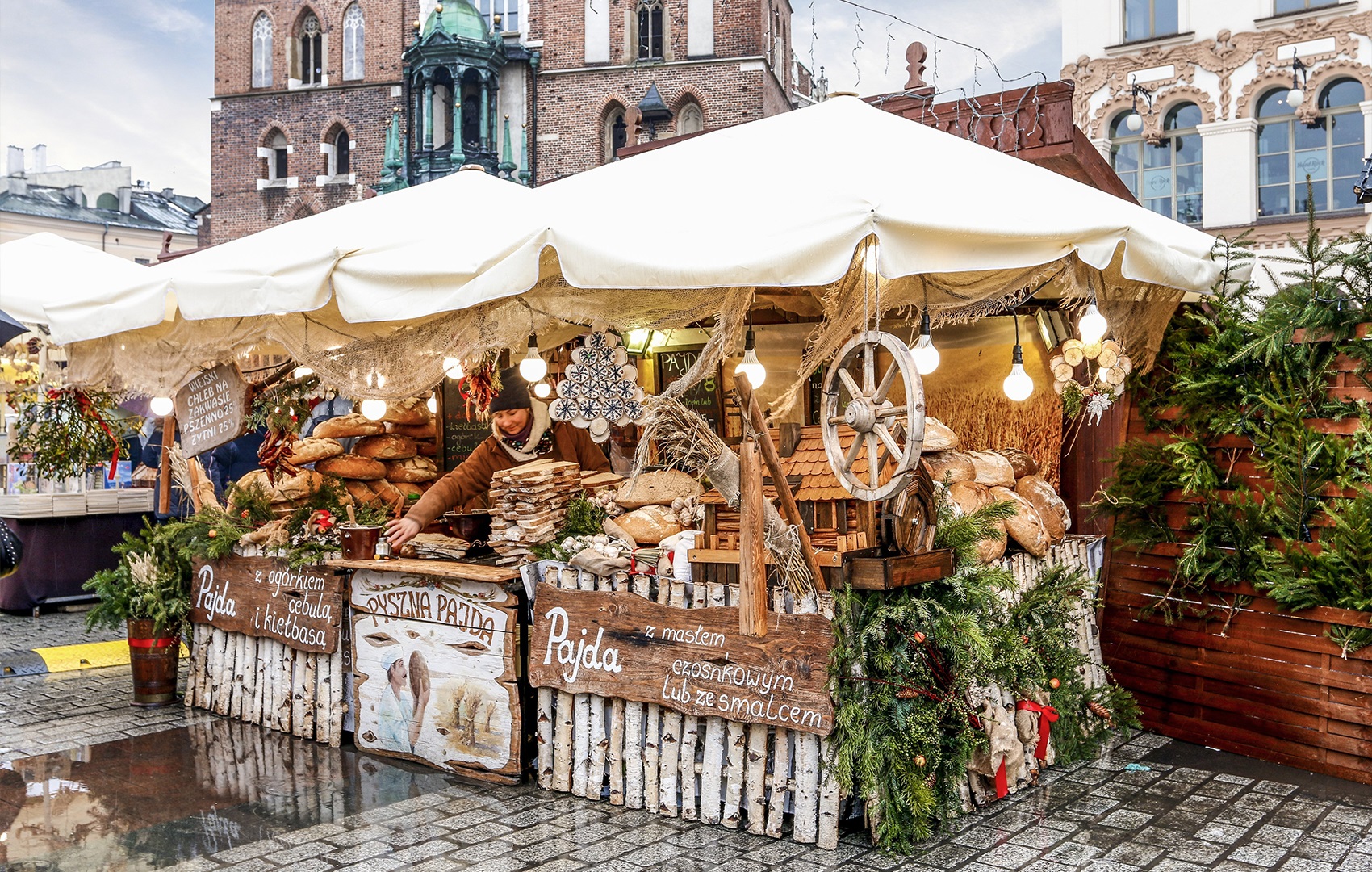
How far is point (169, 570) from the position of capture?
318 inches

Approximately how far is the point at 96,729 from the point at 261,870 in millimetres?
3199

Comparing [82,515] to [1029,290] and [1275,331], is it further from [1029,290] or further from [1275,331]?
[1275,331]

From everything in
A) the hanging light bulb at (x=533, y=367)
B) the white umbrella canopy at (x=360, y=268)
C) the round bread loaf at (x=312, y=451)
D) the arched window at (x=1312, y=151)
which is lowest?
the round bread loaf at (x=312, y=451)

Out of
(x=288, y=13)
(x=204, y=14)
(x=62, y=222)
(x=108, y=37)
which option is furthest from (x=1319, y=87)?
(x=62, y=222)

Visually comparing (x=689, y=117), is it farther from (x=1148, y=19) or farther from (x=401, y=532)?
(x=401, y=532)

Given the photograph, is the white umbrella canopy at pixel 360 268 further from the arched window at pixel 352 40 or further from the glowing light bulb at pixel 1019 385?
the arched window at pixel 352 40

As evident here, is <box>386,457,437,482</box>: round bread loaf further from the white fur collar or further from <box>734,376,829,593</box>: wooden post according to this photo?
<box>734,376,829,593</box>: wooden post

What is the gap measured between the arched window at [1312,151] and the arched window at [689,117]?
1785 cm

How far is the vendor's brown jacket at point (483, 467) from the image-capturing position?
7.34m

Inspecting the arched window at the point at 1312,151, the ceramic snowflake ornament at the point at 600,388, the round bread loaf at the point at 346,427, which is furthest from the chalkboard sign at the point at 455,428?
the arched window at the point at 1312,151

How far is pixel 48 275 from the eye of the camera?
8.03 m

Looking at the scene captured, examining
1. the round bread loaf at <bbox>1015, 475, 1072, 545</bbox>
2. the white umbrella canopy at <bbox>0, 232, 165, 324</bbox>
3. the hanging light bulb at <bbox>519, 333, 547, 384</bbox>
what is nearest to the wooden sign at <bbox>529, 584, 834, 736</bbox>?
the hanging light bulb at <bbox>519, 333, 547, 384</bbox>

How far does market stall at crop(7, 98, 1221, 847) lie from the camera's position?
4.78 m

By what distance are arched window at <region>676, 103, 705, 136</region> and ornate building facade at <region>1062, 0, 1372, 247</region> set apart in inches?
543
